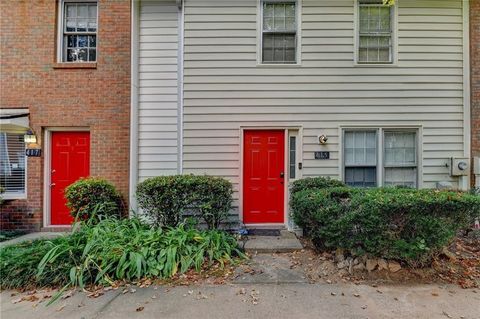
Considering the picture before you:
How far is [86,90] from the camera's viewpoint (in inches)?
239

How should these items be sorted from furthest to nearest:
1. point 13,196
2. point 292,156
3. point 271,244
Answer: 1. point 13,196
2. point 292,156
3. point 271,244

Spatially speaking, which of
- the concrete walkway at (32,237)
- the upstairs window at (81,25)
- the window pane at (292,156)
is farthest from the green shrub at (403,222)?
the upstairs window at (81,25)

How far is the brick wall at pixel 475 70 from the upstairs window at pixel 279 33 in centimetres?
375

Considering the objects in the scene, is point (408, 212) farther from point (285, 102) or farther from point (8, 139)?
point (8, 139)

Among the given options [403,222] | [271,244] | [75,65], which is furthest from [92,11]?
[403,222]

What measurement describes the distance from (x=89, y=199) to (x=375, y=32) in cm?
682

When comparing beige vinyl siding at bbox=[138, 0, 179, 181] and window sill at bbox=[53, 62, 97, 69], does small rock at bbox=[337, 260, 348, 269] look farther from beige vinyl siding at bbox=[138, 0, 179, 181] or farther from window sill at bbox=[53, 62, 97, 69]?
window sill at bbox=[53, 62, 97, 69]

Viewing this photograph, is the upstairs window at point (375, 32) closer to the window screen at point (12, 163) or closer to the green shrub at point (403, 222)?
the green shrub at point (403, 222)

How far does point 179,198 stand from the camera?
4.90 m

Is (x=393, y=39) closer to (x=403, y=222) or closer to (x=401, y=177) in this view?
(x=401, y=177)

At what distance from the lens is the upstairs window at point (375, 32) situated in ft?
19.0

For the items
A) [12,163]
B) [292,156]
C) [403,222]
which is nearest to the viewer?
[403,222]

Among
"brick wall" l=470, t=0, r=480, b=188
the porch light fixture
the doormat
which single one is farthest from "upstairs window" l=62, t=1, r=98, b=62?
"brick wall" l=470, t=0, r=480, b=188

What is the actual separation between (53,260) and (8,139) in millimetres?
4129
